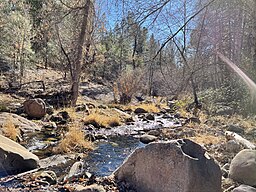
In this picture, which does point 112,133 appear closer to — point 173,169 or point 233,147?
point 233,147

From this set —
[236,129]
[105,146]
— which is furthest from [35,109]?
[236,129]

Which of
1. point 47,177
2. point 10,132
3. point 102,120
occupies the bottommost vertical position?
point 47,177

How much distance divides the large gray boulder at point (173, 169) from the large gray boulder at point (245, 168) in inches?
21.0

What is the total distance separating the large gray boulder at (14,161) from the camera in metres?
4.48

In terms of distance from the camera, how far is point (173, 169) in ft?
11.1

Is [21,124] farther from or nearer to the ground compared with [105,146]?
farther from the ground

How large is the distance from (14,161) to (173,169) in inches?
106

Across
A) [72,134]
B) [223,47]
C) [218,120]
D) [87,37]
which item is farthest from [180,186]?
[87,37]

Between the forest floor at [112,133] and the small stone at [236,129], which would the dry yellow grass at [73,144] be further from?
the small stone at [236,129]

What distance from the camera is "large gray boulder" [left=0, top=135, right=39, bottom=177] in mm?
4477

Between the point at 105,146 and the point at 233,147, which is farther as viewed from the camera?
the point at 105,146

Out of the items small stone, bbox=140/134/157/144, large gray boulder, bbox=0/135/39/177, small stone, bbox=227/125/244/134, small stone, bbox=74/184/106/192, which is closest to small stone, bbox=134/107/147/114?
small stone, bbox=227/125/244/134

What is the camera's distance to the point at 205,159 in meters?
3.45

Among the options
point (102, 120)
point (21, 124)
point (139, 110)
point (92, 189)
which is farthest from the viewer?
point (139, 110)
